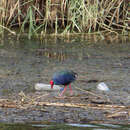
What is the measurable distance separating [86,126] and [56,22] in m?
4.68

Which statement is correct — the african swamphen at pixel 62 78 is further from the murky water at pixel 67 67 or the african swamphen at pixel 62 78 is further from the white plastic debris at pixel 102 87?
the white plastic debris at pixel 102 87

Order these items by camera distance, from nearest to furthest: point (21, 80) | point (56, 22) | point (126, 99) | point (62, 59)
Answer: point (126, 99)
point (21, 80)
point (62, 59)
point (56, 22)

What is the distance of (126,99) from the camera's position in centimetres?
524

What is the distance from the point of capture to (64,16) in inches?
364

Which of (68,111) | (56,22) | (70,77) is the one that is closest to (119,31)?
(56,22)

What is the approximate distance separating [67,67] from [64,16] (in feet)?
8.98

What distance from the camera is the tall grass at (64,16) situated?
8.77m

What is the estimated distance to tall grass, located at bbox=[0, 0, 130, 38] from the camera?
877 centimetres

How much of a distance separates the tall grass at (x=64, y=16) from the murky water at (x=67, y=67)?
401 mm

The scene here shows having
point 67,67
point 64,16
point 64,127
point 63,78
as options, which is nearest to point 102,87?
point 63,78

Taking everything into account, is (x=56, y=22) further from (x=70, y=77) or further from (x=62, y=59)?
(x=70, y=77)

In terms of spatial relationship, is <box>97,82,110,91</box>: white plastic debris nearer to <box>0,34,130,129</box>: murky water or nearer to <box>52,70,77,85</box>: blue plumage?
<box>0,34,130,129</box>: murky water

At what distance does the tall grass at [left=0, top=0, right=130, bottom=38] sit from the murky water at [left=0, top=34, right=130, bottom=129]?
401 mm

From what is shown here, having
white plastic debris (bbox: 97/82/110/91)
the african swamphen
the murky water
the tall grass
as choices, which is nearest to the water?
the murky water
